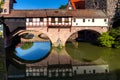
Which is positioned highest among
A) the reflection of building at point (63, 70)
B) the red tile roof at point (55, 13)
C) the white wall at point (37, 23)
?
the red tile roof at point (55, 13)

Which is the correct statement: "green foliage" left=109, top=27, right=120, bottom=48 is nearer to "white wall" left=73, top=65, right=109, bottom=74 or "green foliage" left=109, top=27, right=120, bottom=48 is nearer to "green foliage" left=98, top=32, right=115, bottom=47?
"green foliage" left=98, top=32, right=115, bottom=47

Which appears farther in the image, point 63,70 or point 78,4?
point 78,4

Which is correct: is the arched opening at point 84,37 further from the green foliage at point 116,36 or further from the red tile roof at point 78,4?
the red tile roof at point 78,4

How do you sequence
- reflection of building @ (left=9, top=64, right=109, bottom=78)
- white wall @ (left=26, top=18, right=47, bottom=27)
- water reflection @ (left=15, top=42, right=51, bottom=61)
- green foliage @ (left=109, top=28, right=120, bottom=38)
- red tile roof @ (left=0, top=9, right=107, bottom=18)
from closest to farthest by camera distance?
reflection of building @ (left=9, top=64, right=109, bottom=78)
water reflection @ (left=15, top=42, right=51, bottom=61)
green foliage @ (left=109, top=28, right=120, bottom=38)
white wall @ (left=26, top=18, right=47, bottom=27)
red tile roof @ (left=0, top=9, right=107, bottom=18)

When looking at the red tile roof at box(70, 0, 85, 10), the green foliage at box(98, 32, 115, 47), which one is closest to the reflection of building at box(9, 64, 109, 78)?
the green foliage at box(98, 32, 115, 47)

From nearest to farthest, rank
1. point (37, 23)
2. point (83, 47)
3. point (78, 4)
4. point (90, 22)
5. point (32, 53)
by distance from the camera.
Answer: point (32, 53) < point (37, 23) < point (83, 47) < point (90, 22) < point (78, 4)

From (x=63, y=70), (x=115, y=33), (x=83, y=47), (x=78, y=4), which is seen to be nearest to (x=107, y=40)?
(x=115, y=33)

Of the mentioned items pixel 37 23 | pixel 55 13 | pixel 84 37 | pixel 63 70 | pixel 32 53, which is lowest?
pixel 63 70

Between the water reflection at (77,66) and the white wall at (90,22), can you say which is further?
the white wall at (90,22)

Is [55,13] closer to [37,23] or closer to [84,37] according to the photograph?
[37,23]

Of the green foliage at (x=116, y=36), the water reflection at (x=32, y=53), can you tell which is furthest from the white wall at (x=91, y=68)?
the green foliage at (x=116, y=36)

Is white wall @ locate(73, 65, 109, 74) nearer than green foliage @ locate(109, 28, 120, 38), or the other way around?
white wall @ locate(73, 65, 109, 74)

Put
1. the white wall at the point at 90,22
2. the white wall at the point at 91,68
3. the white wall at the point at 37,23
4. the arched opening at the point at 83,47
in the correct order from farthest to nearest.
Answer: the white wall at the point at 90,22, the white wall at the point at 37,23, the arched opening at the point at 83,47, the white wall at the point at 91,68

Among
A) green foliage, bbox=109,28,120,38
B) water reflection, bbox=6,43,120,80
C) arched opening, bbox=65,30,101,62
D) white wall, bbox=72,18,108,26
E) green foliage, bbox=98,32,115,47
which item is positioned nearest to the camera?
water reflection, bbox=6,43,120,80
